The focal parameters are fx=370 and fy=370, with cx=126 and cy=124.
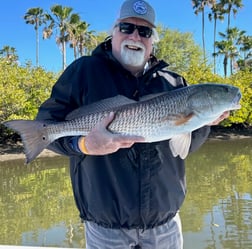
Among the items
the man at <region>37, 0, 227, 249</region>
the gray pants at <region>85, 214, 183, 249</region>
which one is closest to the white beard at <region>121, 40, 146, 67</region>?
the man at <region>37, 0, 227, 249</region>

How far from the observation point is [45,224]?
787 centimetres

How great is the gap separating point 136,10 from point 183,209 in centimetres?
688

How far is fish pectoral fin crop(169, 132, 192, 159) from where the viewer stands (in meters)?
2.10

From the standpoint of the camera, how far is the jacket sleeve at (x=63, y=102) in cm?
222

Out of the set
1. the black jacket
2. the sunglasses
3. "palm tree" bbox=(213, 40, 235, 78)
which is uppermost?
"palm tree" bbox=(213, 40, 235, 78)

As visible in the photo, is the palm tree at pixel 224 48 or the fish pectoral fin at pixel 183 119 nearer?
the fish pectoral fin at pixel 183 119

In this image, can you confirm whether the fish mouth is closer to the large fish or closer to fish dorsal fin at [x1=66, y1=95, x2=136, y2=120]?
the large fish

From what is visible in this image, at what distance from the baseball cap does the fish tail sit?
87 cm

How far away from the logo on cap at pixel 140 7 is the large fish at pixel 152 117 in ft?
1.98

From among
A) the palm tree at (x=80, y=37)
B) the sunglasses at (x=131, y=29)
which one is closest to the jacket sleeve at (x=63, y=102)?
the sunglasses at (x=131, y=29)

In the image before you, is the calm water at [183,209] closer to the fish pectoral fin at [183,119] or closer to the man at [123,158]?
the man at [123,158]

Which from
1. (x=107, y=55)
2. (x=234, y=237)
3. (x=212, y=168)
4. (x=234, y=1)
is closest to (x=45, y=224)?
(x=234, y=237)

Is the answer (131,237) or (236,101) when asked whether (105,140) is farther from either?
(236,101)

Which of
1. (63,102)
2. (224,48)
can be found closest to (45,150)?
(63,102)
